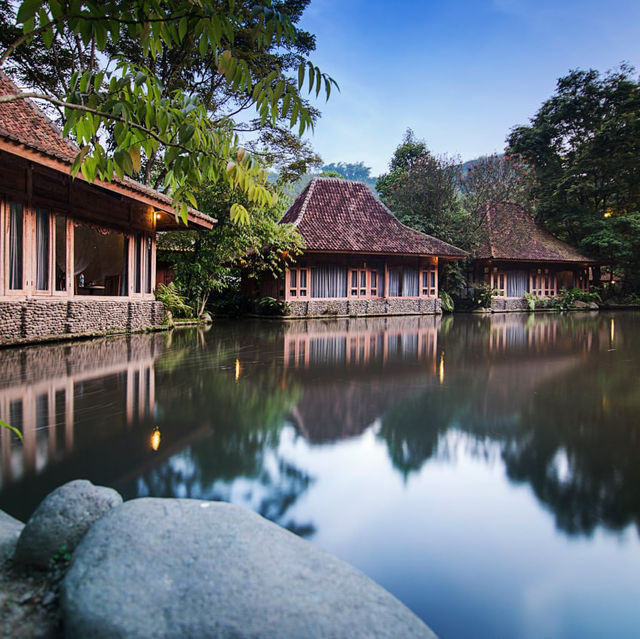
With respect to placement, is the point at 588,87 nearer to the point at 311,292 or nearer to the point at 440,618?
the point at 311,292

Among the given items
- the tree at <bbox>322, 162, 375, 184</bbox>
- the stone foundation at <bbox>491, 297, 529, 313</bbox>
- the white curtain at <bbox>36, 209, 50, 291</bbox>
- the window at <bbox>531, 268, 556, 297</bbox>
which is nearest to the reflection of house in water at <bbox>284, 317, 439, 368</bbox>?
the white curtain at <bbox>36, 209, 50, 291</bbox>

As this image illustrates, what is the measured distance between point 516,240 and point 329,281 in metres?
13.0

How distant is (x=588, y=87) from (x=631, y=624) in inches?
1416

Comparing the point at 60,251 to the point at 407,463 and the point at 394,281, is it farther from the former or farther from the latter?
the point at 394,281

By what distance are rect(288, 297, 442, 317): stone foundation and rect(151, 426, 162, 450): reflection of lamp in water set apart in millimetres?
16607

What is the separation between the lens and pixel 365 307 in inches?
895

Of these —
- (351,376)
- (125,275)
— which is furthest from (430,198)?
(351,376)

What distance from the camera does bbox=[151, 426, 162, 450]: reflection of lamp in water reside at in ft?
11.9

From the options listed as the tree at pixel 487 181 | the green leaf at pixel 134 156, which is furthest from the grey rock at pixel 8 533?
the tree at pixel 487 181

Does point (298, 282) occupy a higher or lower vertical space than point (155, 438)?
higher

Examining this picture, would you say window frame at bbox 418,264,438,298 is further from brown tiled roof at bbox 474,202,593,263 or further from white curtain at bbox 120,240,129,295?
white curtain at bbox 120,240,129,295

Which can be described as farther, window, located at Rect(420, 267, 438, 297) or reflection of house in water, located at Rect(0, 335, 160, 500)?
window, located at Rect(420, 267, 438, 297)

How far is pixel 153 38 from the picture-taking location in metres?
2.23

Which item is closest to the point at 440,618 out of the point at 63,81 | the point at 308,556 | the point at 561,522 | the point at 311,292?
the point at 308,556
